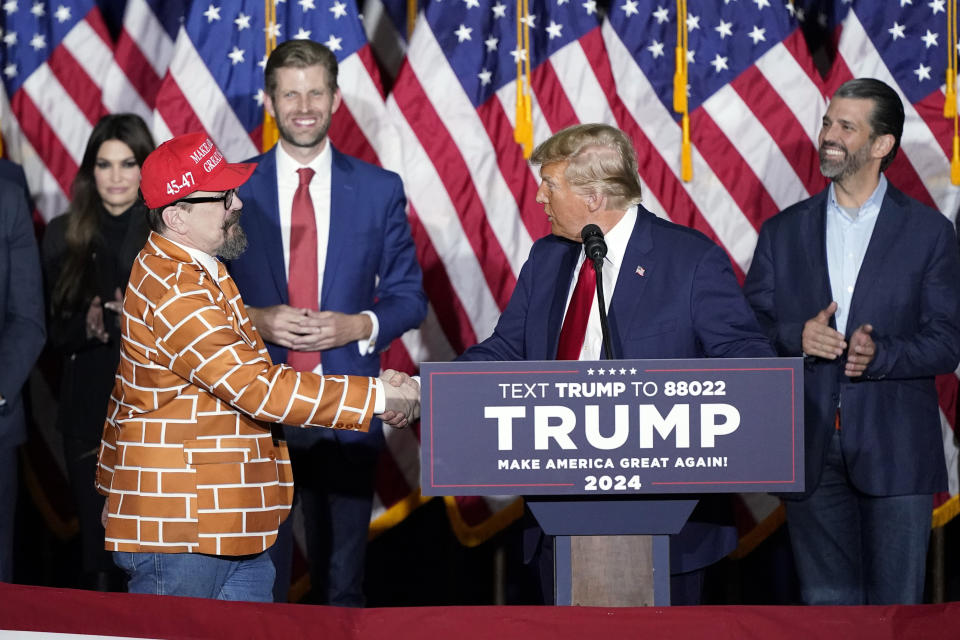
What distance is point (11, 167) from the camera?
4336 millimetres

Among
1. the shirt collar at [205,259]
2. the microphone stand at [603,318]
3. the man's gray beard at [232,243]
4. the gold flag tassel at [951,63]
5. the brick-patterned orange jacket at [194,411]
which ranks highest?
the gold flag tassel at [951,63]

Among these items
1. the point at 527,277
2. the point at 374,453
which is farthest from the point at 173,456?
the point at 374,453

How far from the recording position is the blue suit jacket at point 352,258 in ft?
12.3

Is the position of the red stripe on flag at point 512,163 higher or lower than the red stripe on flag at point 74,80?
lower

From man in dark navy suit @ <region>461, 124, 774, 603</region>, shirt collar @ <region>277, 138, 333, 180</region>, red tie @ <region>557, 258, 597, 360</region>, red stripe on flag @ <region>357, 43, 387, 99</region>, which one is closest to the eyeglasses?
man in dark navy suit @ <region>461, 124, 774, 603</region>

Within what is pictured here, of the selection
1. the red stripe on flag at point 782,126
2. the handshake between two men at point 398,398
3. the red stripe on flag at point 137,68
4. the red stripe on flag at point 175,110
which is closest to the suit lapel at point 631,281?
the handshake between two men at point 398,398

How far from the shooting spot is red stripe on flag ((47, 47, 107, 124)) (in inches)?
183

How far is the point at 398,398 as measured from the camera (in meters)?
2.66

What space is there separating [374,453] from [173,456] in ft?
4.14

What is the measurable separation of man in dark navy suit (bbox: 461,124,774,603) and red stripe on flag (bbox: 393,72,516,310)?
150cm

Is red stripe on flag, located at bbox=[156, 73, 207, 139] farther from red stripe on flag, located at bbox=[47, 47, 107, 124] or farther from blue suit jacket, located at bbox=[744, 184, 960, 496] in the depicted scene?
blue suit jacket, located at bbox=[744, 184, 960, 496]

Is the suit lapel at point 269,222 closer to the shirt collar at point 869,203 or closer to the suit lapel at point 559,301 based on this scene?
the suit lapel at point 559,301

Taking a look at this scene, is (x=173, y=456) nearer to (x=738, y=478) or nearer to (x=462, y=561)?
(x=738, y=478)

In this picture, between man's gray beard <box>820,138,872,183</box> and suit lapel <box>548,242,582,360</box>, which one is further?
man's gray beard <box>820,138,872,183</box>
